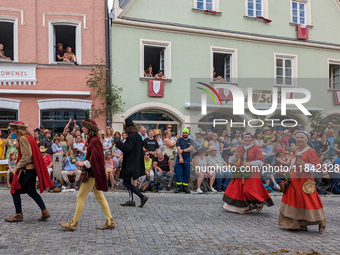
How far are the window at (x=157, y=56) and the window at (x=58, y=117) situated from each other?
3714 mm

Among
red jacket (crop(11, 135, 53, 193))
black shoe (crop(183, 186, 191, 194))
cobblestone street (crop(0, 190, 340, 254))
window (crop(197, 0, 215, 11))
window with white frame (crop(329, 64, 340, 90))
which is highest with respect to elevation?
window (crop(197, 0, 215, 11))

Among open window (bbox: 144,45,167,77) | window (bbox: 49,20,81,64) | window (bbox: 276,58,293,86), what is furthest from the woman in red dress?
window (bbox: 276,58,293,86)

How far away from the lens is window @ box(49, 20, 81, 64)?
51.6 feet

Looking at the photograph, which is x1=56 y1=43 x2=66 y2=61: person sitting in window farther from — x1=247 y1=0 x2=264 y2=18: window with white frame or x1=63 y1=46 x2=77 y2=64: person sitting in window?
x1=247 y1=0 x2=264 y2=18: window with white frame

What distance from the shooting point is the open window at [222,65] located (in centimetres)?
1847

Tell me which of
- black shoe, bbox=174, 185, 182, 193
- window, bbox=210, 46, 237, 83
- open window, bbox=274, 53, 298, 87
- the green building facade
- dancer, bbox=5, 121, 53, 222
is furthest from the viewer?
open window, bbox=274, 53, 298, 87

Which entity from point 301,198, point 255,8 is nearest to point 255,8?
point 255,8

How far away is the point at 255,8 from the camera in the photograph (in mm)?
19172

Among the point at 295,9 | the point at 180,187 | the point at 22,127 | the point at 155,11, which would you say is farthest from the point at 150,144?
the point at 295,9

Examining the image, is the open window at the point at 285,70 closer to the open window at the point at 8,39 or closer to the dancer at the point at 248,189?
the dancer at the point at 248,189

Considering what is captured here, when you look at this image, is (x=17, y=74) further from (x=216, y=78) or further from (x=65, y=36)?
(x=216, y=78)

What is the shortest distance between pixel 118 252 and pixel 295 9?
18.7m

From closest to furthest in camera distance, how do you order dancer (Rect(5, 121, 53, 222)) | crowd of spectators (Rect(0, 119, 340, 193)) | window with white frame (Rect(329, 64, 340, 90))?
dancer (Rect(5, 121, 53, 222)) → crowd of spectators (Rect(0, 119, 340, 193)) → window with white frame (Rect(329, 64, 340, 90))

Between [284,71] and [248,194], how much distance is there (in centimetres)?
1323
